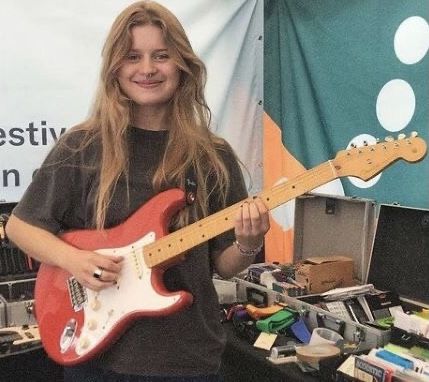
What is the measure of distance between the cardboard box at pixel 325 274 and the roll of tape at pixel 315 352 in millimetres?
434

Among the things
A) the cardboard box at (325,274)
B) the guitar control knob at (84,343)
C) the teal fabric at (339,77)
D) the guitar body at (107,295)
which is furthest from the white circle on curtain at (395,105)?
the guitar control knob at (84,343)

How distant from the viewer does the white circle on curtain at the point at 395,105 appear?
2.07 metres

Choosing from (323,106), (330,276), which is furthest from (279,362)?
(323,106)

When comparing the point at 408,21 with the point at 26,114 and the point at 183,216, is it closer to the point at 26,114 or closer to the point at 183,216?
the point at 183,216

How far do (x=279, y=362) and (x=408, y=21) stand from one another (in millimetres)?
1240

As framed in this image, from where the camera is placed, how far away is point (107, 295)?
4.25 feet

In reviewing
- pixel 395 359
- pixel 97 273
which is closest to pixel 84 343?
pixel 97 273

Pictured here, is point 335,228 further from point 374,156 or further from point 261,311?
point 374,156

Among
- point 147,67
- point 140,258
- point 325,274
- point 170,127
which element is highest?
point 147,67

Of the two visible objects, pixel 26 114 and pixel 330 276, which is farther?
pixel 26 114

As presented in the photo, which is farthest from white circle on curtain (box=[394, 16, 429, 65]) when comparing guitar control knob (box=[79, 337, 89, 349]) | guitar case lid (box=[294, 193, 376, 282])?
guitar control knob (box=[79, 337, 89, 349])

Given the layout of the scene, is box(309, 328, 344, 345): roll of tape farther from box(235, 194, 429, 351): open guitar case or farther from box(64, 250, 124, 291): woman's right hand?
box(64, 250, 124, 291): woman's right hand

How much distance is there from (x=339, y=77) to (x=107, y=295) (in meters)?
1.46

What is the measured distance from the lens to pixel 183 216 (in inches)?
51.3
